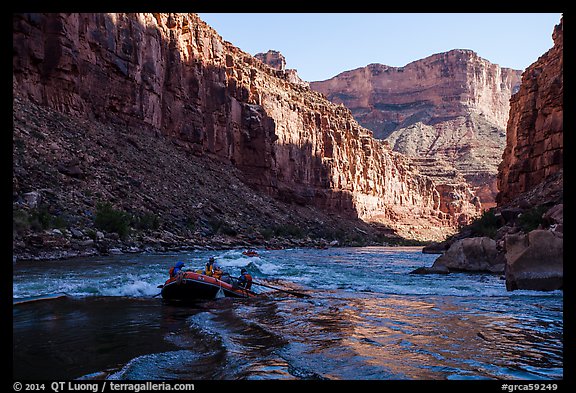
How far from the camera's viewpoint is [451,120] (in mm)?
171750

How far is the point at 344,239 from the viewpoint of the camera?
62.3 metres

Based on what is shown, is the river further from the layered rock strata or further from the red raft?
the layered rock strata

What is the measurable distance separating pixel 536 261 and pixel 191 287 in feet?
30.3

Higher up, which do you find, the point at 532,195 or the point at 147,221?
the point at 532,195

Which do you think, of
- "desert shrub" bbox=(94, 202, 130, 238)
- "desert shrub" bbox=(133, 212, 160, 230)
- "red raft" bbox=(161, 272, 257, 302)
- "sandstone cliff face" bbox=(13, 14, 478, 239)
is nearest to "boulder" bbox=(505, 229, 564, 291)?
"red raft" bbox=(161, 272, 257, 302)

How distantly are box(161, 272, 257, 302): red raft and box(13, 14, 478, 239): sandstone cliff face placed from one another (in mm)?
25665

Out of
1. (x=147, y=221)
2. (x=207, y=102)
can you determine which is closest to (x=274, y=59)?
(x=207, y=102)

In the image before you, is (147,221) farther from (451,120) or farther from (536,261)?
(451,120)

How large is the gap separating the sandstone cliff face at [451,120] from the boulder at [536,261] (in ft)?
407

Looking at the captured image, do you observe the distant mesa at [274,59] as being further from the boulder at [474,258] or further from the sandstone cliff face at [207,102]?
the boulder at [474,258]

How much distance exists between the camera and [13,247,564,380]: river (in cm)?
529

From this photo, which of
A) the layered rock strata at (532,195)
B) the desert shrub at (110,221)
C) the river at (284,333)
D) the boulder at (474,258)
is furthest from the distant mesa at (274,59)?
the river at (284,333)

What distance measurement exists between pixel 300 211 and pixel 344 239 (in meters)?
7.27
